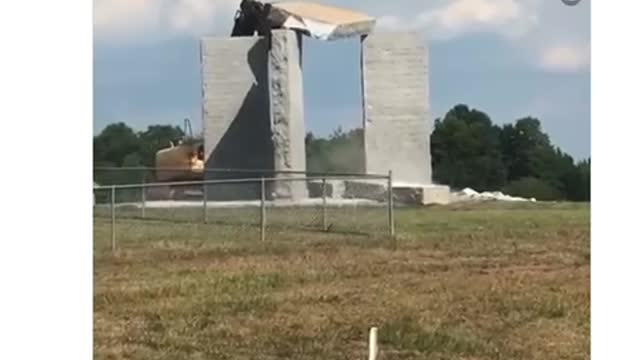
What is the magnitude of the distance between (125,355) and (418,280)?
0.60 m

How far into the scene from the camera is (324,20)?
82.2 inches

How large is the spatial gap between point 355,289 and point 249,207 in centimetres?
28

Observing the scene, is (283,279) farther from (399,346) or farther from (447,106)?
(447,106)

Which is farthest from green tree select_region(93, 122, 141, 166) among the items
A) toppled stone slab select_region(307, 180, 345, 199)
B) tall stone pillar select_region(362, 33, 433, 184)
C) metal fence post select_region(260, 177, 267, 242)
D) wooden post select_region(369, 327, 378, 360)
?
wooden post select_region(369, 327, 378, 360)

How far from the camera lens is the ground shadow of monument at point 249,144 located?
7.00ft

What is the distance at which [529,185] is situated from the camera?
84.0 inches

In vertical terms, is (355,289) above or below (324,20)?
below

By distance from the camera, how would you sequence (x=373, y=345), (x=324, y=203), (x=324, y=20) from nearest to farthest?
(x=373, y=345) → (x=324, y=20) → (x=324, y=203)

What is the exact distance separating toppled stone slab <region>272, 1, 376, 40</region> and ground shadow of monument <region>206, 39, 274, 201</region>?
8 cm

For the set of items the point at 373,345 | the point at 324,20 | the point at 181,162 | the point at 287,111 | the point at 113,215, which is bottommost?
the point at 373,345

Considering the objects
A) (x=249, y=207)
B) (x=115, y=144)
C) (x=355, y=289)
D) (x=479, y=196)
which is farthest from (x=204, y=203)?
(x=479, y=196)

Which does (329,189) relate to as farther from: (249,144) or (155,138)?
(155,138)

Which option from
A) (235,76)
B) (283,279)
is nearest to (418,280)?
(283,279)

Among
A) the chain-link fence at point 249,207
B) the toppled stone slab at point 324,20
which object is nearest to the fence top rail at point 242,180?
the chain-link fence at point 249,207
